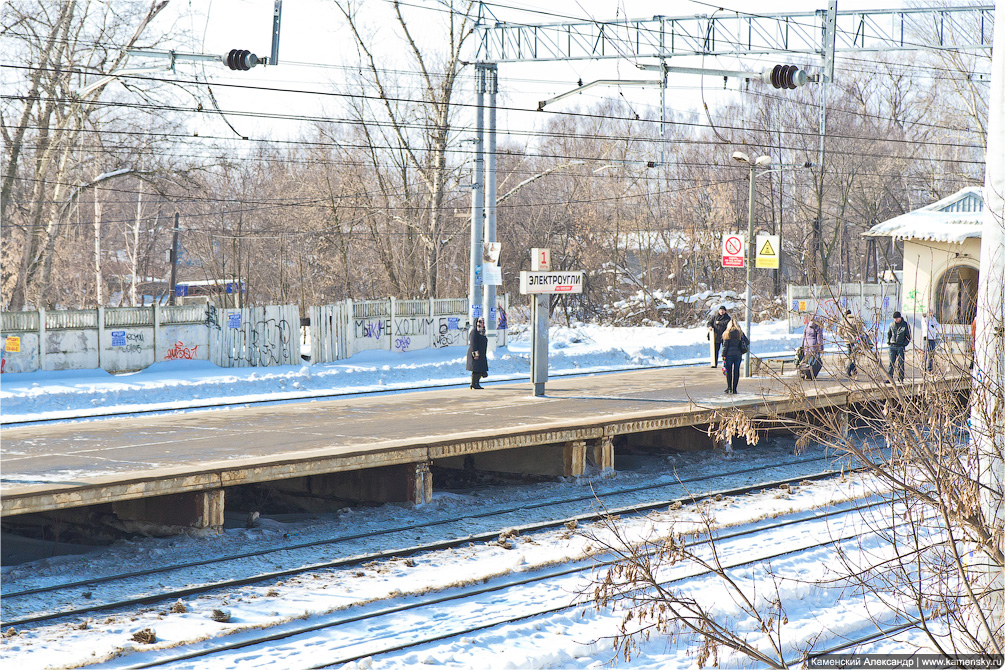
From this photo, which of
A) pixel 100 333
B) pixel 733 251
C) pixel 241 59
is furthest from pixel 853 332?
pixel 100 333

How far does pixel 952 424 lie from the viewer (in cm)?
496

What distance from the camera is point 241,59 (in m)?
14.4

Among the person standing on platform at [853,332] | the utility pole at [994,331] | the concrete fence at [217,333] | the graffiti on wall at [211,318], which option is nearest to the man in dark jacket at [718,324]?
the concrete fence at [217,333]

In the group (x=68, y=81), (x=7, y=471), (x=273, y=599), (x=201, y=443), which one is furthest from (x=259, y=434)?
(x=68, y=81)

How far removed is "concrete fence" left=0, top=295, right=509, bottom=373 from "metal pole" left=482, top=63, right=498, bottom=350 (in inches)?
187

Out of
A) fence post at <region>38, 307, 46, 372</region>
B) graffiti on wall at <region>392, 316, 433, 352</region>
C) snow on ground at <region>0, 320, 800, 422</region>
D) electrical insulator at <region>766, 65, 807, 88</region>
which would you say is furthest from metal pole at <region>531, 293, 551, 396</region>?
fence post at <region>38, 307, 46, 372</region>

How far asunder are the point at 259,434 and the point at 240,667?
6.55 metres

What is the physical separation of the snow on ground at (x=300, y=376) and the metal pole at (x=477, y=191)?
2295 millimetres

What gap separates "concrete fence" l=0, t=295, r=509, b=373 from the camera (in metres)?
22.6

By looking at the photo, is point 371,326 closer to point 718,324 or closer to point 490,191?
point 490,191

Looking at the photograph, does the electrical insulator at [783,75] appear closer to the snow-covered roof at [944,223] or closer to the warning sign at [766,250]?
the warning sign at [766,250]

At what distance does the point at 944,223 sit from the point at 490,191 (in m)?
12.2

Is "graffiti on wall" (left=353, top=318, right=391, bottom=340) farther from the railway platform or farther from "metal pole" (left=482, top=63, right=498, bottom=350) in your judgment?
the railway platform

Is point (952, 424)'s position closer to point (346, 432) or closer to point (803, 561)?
point (803, 561)
